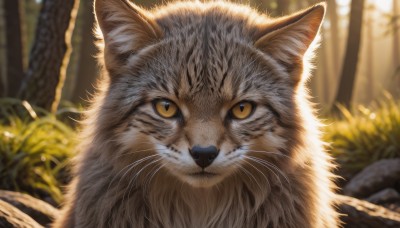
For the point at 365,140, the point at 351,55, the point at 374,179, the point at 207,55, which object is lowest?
the point at 374,179

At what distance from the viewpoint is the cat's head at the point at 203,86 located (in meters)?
3.28

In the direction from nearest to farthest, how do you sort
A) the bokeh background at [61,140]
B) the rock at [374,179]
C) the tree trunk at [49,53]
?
the bokeh background at [61,140]
the rock at [374,179]
the tree trunk at [49,53]

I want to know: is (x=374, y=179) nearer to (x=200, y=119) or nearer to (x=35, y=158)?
(x=35, y=158)

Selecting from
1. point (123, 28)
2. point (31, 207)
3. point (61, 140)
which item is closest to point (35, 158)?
point (61, 140)

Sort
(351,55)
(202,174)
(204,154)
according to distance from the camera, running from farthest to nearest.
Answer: (351,55)
(202,174)
(204,154)

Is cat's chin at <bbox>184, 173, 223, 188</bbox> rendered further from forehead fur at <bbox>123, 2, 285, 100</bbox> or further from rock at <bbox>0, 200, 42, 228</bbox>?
rock at <bbox>0, 200, 42, 228</bbox>

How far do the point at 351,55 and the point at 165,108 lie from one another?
34.2 feet

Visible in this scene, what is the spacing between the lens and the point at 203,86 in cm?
335

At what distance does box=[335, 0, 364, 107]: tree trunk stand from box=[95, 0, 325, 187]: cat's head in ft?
31.1

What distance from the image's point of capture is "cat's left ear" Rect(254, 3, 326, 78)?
357 cm

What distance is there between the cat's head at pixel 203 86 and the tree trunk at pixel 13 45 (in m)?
8.69

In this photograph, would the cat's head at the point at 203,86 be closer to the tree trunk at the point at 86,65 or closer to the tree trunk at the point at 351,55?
the tree trunk at the point at 351,55

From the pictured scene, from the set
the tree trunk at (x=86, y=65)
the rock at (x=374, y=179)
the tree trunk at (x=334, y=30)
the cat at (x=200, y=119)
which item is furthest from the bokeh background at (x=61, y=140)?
the tree trunk at (x=334, y=30)

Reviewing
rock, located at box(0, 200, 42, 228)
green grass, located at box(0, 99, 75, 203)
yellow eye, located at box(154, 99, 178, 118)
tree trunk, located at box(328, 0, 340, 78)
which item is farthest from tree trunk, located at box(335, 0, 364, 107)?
tree trunk, located at box(328, 0, 340, 78)
